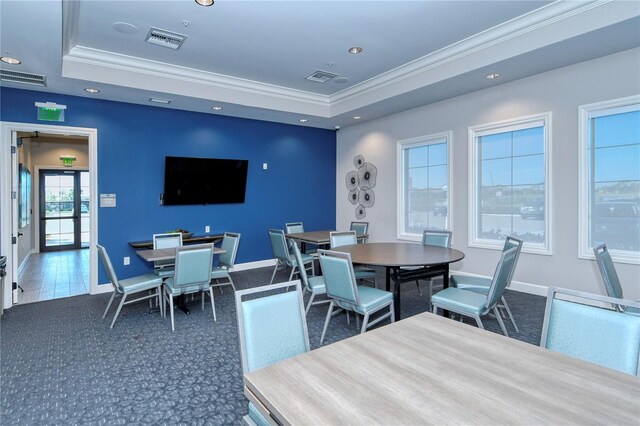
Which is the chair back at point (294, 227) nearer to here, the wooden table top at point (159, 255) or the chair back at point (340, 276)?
the wooden table top at point (159, 255)

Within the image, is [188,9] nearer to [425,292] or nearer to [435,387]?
[435,387]

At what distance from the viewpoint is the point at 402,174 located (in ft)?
21.0

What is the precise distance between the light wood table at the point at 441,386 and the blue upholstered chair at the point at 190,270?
252 cm

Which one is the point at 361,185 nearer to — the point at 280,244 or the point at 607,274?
the point at 280,244

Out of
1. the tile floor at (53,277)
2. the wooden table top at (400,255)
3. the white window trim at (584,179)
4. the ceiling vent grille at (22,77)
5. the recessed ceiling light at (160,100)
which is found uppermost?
the recessed ceiling light at (160,100)

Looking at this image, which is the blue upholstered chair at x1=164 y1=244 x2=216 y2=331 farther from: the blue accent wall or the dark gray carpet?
the blue accent wall

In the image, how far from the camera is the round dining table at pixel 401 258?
3281 millimetres

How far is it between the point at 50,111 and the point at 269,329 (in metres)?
5.00

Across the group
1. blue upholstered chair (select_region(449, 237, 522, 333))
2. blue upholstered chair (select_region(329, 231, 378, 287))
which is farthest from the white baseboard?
blue upholstered chair (select_region(329, 231, 378, 287))

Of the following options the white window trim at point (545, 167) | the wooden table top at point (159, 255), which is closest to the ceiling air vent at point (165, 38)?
the wooden table top at point (159, 255)

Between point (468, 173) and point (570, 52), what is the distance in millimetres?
1970

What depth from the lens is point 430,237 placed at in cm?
475

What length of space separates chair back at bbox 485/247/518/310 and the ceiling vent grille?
5.39 m

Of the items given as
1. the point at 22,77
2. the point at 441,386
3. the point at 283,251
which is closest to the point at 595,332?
the point at 441,386
